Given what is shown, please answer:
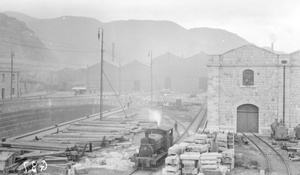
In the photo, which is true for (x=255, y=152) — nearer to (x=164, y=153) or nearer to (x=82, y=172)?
(x=164, y=153)

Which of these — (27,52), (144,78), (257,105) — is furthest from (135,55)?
(257,105)

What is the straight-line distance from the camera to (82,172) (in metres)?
14.9

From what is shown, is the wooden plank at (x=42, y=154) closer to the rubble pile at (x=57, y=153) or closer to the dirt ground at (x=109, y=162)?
the rubble pile at (x=57, y=153)

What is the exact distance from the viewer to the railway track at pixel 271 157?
1549cm

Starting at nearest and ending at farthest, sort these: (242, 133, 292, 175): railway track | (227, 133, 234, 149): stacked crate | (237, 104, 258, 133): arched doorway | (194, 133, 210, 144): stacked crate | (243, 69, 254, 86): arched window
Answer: (242, 133, 292, 175): railway track
(194, 133, 210, 144): stacked crate
(227, 133, 234, 149): stacked crate
(243, 69, 254, 86): arched window
(237, 104, 258, 133): arched doorway

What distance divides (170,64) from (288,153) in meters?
58.5

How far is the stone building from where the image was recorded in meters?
25.5

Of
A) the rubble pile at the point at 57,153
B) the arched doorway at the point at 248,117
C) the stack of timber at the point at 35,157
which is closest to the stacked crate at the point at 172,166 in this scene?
the rubble pile at the point at 57,153

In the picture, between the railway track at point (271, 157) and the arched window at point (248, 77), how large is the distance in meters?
4.41

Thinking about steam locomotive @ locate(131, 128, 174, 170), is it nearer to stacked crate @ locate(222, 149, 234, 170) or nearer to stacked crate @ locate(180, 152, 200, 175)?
stacked crate @ locate(180, 152, 200, 175)

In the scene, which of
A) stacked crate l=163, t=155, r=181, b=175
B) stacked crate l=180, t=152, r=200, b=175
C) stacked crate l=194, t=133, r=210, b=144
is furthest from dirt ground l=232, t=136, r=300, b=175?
stacked crate l=163, t=155, r=181, b=175

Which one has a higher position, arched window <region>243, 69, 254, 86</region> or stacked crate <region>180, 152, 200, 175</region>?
arched window <region>243, 69, 254, 86</region>

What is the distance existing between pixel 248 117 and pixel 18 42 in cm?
10068

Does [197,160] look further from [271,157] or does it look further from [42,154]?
[42,154]
